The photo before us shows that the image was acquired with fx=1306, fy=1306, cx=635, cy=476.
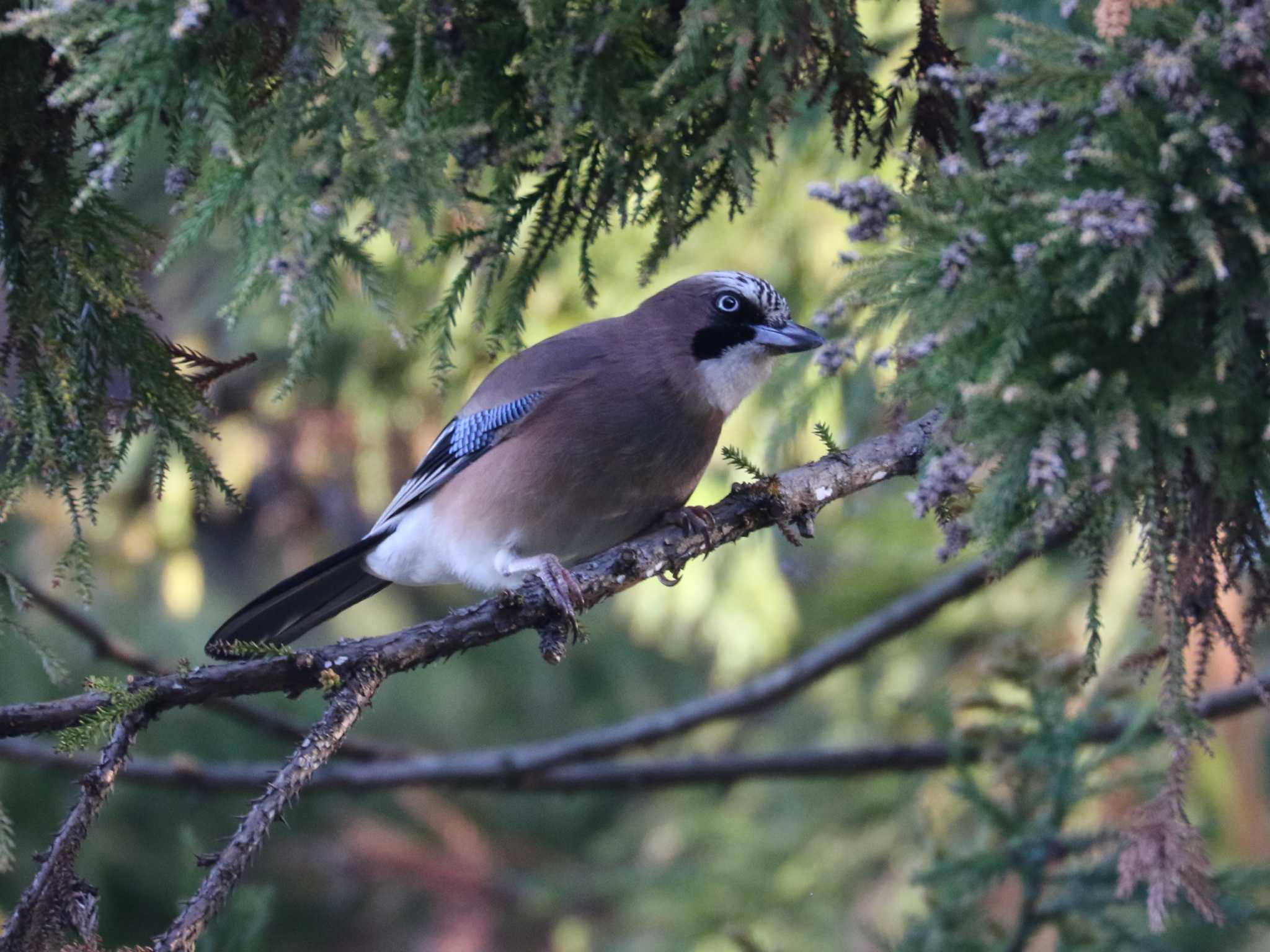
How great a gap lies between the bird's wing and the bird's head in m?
0.45

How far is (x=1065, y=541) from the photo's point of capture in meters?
3.58

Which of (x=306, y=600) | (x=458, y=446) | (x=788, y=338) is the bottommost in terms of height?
(x=306, y=600)

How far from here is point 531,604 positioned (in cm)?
239

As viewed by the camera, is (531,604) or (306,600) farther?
(306,600)

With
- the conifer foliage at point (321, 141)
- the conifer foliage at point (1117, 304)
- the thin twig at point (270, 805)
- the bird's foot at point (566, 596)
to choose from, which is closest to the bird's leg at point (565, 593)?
the bird's foot at point (566, 596)

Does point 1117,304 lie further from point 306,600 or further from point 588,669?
point 588,669

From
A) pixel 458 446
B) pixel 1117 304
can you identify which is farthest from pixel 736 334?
pixel 1117 304

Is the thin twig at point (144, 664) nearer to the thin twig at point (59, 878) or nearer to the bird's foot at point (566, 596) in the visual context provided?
the bird's foot at point (566, 596)

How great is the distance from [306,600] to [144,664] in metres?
0.75

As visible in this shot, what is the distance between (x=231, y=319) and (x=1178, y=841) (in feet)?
5.36

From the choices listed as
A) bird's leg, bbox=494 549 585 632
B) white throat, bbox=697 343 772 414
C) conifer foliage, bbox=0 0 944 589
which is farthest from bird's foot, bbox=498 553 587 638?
white throat, bbox=697 343 772 414

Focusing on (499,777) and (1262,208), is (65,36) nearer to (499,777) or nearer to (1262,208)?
(1262,208)

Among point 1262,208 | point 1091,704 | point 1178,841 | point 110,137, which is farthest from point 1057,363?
point 1091,704

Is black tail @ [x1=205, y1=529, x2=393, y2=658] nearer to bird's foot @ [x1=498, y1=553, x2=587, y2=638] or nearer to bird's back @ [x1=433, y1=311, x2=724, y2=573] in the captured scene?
bird's back @ [x1=433, y1=311, x2=724, y2=573]
